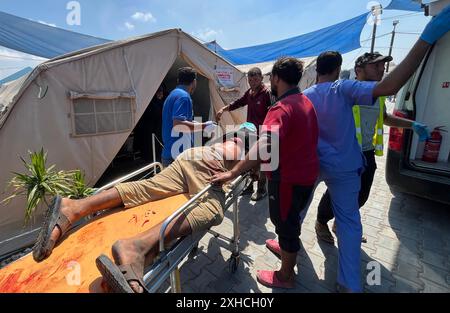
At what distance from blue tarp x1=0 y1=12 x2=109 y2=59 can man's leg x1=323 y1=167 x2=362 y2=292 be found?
694cm

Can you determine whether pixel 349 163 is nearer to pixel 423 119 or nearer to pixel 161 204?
pixel 161 204

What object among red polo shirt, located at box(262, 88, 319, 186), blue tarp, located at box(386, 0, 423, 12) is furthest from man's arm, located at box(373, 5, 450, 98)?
blue tarp, located at box(386, 0, 423, 12)

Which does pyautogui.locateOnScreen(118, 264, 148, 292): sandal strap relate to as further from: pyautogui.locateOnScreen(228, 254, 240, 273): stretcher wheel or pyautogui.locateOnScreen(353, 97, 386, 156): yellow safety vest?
pyautogui.locateOnScreen(353, 97, 386, 156): yellow safety vest

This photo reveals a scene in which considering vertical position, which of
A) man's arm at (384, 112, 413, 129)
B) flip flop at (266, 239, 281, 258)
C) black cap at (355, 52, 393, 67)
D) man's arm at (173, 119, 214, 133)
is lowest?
flip flop at (266, 239, 281, 258)

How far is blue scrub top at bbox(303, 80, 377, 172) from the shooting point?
183cm

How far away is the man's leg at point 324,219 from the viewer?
258 centimetres

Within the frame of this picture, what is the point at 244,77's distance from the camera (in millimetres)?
6293

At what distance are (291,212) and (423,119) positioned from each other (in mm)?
2566

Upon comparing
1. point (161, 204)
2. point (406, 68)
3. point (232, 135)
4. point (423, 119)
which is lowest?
point (161, 204)

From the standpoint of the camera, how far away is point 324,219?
2645 mm

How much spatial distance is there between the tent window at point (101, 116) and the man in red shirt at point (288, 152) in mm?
2848

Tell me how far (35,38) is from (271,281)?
285 inches
